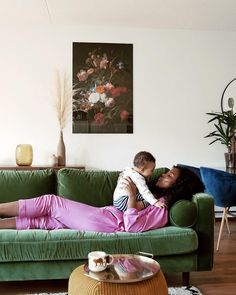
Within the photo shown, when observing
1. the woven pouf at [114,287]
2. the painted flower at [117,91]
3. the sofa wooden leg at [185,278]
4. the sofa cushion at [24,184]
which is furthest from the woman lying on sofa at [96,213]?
the painted flower at [117,91]

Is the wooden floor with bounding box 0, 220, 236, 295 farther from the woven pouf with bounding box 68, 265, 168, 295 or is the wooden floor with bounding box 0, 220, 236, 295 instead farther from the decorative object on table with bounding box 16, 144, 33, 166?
the decorative object on table with bounding box 16, 144, 33, 166

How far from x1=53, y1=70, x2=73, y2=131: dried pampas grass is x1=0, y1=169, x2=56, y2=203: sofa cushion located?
1.45 meters

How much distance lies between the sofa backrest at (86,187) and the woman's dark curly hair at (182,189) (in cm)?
34

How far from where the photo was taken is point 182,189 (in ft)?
9.15

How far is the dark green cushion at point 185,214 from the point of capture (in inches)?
102

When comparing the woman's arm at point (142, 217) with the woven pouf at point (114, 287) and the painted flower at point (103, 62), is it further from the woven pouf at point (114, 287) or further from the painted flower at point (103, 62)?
the painted flower at point (103, 62)

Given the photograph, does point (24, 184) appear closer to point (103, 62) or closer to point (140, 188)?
point (140, 188)

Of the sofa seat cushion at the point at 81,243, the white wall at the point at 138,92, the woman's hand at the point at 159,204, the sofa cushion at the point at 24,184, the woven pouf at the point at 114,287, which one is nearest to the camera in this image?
the woven pouf at the point at 114,287

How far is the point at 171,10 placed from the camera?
3.96m

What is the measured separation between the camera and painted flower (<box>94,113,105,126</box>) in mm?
4535

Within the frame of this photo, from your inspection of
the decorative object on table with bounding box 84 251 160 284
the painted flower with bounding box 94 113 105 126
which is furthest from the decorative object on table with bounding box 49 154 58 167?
the decorative object on table with bounding box 84 251 160 284

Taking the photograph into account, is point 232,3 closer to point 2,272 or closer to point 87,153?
point 87,153

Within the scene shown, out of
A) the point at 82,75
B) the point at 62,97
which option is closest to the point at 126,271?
the point at 62,97

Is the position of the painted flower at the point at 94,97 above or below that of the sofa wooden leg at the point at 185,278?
above
